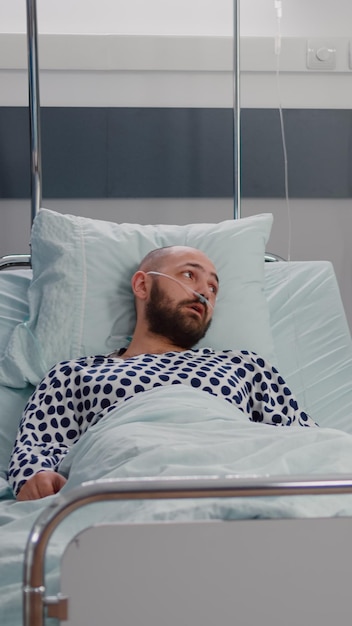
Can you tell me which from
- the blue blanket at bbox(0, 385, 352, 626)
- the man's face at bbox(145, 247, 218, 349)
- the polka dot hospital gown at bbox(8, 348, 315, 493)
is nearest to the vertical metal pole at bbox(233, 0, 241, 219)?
the man's face at bbox(145, 247, 218, 349)

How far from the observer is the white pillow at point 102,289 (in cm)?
233

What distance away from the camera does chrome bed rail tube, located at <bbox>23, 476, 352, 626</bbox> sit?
3.24ft

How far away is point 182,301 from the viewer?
88.7 inches

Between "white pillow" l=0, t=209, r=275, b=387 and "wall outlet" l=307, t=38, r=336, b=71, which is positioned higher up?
"wall outlet" l=307, t=38, r=336, b=71

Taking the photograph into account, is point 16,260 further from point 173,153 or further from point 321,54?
point 321,54

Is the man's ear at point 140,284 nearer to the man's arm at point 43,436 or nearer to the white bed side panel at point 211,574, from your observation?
the man's arm at point 43,436

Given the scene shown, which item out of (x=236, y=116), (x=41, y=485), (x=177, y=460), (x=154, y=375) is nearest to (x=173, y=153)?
(x=236, y=116)

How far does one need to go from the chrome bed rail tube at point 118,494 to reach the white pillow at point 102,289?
128cm

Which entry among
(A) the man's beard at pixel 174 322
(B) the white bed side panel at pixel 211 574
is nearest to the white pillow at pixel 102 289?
(A) the man's beard at pixel 174 322

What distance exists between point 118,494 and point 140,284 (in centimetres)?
135

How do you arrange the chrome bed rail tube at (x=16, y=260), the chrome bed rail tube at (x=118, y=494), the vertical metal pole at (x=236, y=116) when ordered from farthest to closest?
1. the vertical metal pole at (x=236, y=116)
2. the chrome bed rail tube at (x=16, y=260)
3. the chrome bed rail tube at (x=118, y=494)

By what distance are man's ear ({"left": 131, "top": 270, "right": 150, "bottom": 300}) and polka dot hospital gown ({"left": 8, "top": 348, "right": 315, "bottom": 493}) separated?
7.6 inches

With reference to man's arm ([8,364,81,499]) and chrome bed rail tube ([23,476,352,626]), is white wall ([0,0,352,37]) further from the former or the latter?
chrome bed rail tube ([23,476,352,626])

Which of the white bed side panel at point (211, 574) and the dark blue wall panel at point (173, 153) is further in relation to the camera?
the dark blue wall panel at point (173, 153)
